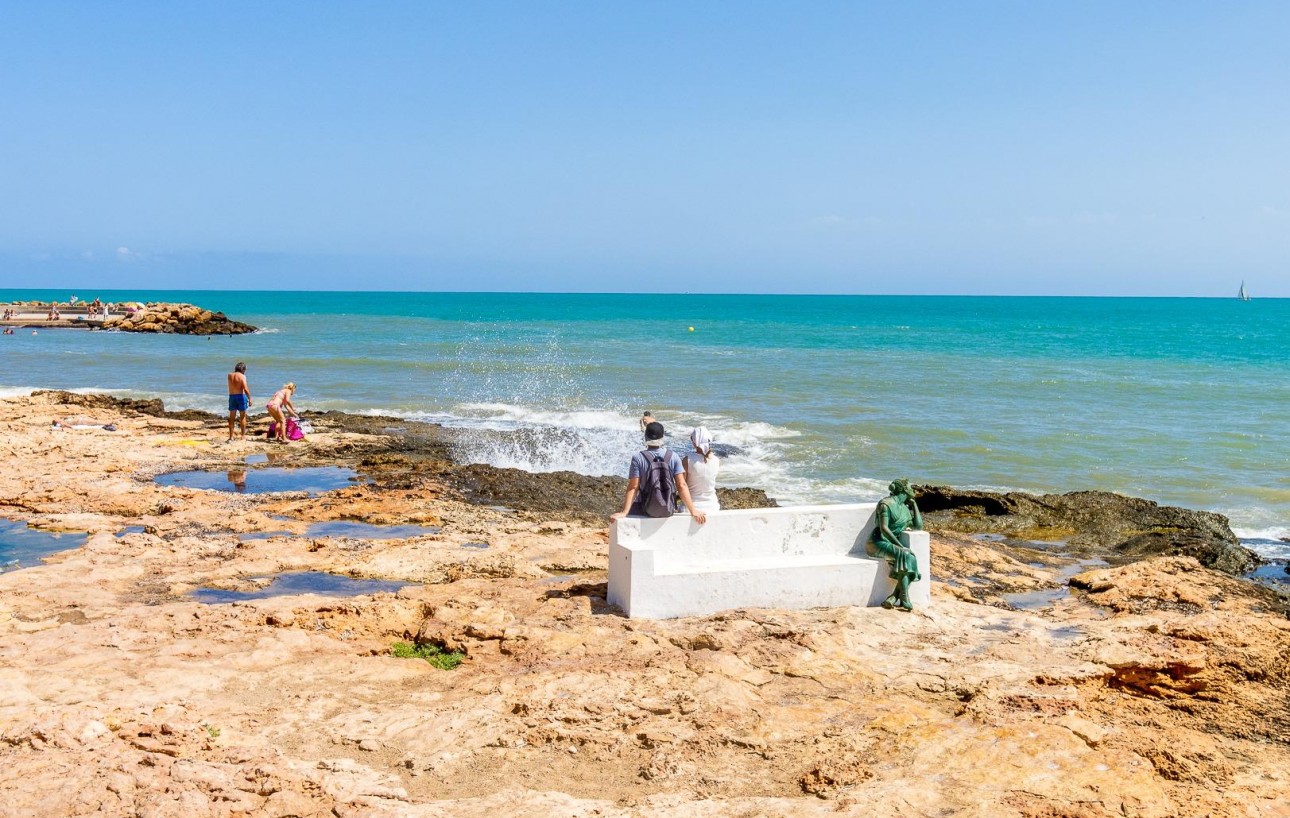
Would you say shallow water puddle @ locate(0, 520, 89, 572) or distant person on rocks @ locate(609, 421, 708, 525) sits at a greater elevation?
distant person on rocks @ locate(609, 421, 708, 525)

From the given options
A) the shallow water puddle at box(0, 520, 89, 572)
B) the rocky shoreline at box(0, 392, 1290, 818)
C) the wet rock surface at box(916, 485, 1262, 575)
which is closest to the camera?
the rocky shoreline at box(0, 392, 1290, 818)

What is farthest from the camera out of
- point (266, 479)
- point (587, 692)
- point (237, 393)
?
point (237, 393)

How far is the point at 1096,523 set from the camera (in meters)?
13.6

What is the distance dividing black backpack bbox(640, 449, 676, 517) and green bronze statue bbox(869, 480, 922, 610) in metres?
1.81

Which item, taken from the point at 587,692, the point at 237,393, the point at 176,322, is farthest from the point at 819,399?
the point at 176,322

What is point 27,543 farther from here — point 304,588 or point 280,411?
point 280,411

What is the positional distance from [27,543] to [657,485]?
22.4ft

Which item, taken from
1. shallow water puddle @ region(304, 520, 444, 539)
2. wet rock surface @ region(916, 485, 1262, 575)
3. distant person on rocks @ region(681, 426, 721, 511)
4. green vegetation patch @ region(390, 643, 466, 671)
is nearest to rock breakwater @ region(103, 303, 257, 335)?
shallow water puddle @ region(304, 520, 444, 539)

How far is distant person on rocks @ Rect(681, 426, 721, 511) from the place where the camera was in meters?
8.05

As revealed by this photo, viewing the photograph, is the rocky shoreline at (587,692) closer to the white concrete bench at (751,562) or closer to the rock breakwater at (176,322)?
the white concrete bench at (751,562)

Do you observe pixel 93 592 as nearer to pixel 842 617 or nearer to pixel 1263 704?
pixel 842 617

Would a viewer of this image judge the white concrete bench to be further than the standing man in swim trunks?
No

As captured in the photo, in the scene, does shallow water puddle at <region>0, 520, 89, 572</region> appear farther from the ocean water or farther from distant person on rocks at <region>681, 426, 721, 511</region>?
the ocean water

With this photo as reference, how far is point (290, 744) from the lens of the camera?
18.1ft
